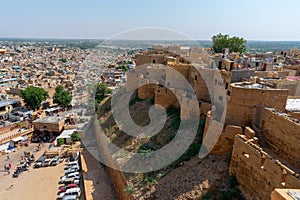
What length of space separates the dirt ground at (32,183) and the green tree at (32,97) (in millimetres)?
12556

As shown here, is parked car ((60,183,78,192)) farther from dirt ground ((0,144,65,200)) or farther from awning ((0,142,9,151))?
awning ((0,142,9,151))

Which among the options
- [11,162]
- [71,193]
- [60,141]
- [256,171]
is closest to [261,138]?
[256,171]

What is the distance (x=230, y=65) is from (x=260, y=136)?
590cm

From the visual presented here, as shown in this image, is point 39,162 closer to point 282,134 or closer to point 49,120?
point 49,120

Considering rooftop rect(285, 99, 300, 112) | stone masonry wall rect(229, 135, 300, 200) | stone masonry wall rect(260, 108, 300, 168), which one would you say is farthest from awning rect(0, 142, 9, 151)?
rooftop rect(285, 99, 300, 112)

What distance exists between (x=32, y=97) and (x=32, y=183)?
56.9 feet

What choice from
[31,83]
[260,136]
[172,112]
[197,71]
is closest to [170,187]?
[260,136]

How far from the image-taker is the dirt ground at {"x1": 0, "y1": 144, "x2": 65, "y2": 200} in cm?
1650

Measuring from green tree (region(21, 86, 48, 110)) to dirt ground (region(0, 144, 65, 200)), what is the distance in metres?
12.6

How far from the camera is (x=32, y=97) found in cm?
3228

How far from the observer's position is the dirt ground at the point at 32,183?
1650cm

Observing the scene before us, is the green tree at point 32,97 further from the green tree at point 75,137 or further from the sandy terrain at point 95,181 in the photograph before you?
the sandy terrain at point 95,181

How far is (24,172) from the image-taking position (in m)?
19.6

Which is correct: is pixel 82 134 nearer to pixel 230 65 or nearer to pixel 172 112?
pixel 172 112
